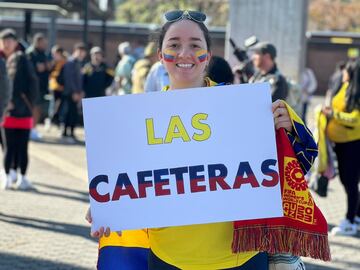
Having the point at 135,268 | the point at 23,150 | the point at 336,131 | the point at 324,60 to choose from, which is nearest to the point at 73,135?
the point at 23,150

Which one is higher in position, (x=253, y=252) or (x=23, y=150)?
(x=253, y=252)

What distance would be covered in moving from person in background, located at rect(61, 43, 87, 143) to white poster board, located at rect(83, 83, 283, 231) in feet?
40.0

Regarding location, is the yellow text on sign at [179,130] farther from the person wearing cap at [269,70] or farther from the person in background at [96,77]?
the person in background at [96,77]

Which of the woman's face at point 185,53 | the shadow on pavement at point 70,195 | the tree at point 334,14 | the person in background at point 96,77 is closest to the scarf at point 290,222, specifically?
the woman's face at point 185,53

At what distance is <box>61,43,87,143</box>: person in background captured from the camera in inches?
594

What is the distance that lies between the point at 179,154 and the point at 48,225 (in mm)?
5173

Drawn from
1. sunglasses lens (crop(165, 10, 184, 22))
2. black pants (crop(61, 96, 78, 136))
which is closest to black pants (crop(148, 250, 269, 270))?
sunglasses lens (crop(165, 10, 184, 22))

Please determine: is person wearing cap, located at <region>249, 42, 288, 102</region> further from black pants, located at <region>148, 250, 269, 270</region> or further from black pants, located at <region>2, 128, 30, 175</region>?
black pants, located at <region>148, 250, 269, 270</region>

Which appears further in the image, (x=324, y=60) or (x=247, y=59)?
(x=324, y=60)

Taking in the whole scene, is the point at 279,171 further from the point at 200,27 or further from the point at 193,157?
the point at 200,27

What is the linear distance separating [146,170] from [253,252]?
48 cm

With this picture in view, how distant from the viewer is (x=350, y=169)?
802 cm

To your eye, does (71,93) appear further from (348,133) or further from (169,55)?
(169,55)

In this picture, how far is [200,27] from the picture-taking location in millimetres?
3133
